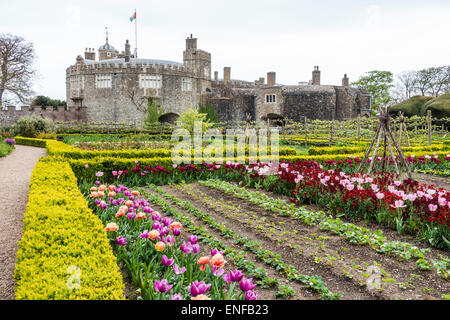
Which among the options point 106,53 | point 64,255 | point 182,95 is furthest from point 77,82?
point 64,255

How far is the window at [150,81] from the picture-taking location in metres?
31.4

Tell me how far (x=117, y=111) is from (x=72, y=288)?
31146 mm

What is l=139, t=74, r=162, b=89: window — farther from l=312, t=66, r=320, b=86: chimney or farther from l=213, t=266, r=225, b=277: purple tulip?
l=213, t=266, r=225, b=277: purple tulip

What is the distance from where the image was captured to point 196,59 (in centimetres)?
3472

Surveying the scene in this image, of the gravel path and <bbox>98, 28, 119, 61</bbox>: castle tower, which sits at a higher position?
<bbox>98, 28, 119, 61</bbox>: castle tower

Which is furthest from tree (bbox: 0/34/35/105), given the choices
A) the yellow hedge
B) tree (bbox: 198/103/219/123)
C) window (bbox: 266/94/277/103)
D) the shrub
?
the yellow hedge

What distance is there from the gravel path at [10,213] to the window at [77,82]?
23158 millimetres

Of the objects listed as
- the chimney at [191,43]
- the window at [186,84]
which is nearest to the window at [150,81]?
the window at [186,84]

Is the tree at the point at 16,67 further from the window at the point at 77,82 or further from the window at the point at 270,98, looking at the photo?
the window at the point at 270,98

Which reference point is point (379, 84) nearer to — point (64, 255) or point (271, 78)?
point (271, 78)

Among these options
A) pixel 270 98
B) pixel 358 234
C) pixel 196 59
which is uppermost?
pixel 196 59

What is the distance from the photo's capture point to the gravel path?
3.48 metres

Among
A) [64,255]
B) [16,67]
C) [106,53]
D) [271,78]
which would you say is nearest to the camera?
[64,255]

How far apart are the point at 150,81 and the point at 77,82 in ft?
25.6
